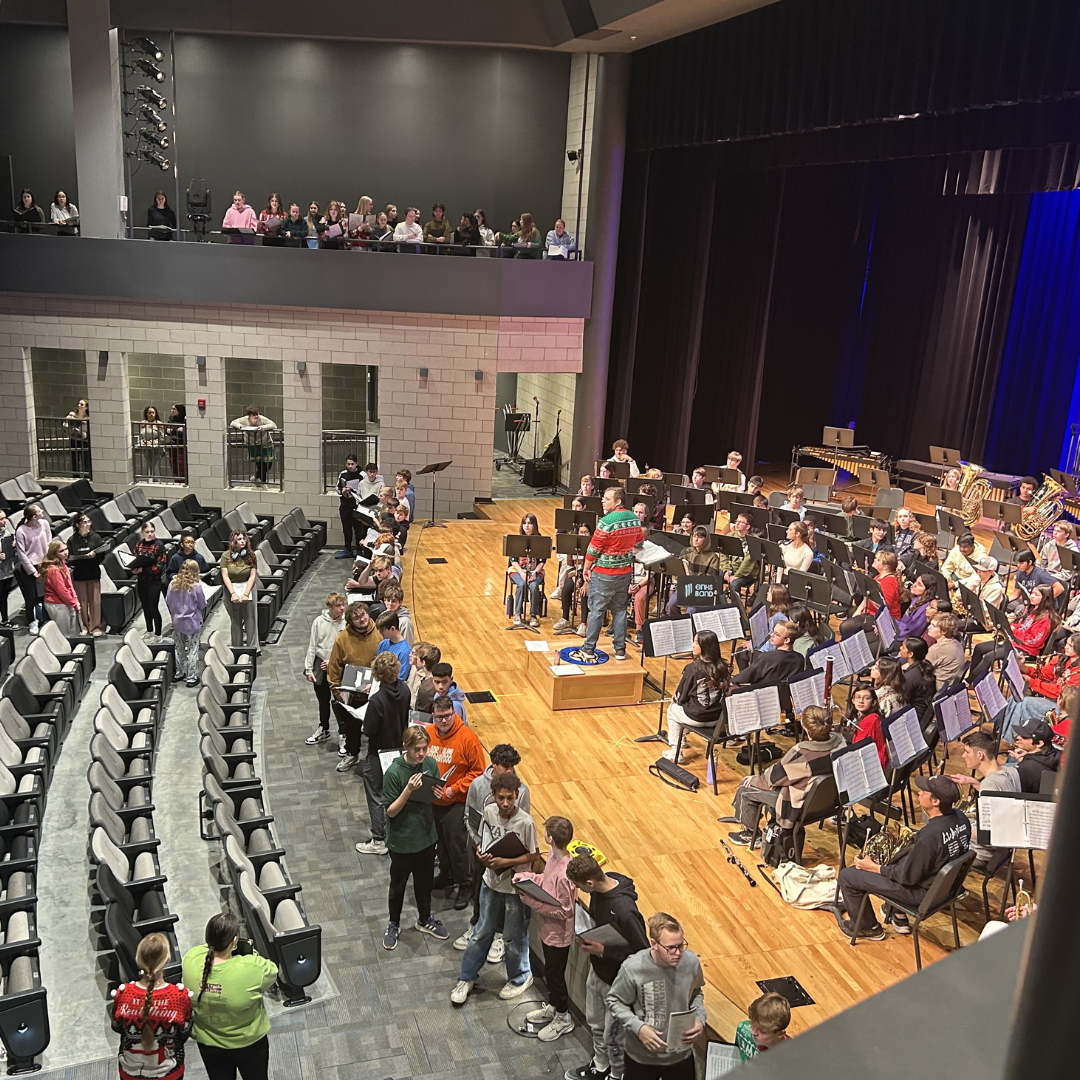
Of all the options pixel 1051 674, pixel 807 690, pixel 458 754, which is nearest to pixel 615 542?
pixel 807 690

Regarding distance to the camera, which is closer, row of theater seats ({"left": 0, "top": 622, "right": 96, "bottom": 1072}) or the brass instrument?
row of theater seats ({"left": 0, "top": 622, "right": 96, "bottom": 1072})

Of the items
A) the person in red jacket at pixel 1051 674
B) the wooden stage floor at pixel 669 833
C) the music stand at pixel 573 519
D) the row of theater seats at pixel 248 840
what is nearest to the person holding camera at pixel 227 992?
the row of theater seats at pixel 248 840

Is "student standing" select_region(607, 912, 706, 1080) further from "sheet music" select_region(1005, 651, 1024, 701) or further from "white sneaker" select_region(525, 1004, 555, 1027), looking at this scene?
"sheet music" select_region(1005, 651, 1024, 701)

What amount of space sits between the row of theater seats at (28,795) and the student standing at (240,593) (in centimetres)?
164

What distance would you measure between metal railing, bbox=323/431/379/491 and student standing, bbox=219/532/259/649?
26.9 ft

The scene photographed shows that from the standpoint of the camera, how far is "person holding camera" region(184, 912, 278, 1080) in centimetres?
531

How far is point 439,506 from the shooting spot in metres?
20.4

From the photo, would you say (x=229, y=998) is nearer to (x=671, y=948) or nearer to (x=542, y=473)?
(x=671, y=948)

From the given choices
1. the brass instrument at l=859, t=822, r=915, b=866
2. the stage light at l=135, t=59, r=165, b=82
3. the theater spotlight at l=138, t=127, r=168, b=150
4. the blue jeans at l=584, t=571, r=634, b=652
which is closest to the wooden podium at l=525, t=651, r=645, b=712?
the blue jeans at l=584, t=571, r=634, b=652

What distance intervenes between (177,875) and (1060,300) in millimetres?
17322

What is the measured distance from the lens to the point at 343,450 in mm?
22141

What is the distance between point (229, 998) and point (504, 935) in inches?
83.6

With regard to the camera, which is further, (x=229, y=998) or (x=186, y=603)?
(x=186, y=603)

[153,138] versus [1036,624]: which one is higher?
[153,138]
